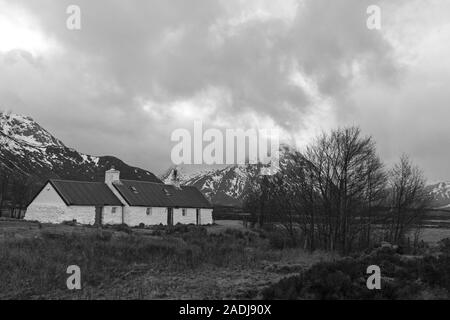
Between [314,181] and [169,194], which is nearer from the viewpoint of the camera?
[314,181]

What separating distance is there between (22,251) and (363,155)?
21570mm

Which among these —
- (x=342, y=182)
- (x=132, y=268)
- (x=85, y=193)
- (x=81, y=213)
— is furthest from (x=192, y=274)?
(x=85, y=193)

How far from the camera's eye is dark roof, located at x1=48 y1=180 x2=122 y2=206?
4212cm

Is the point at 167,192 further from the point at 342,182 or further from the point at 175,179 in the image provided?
the point at 342,182

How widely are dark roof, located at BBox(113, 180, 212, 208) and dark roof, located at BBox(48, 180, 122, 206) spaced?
1.21 m

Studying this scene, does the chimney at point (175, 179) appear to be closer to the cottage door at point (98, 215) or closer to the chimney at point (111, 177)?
the chimney at point (111, 177)

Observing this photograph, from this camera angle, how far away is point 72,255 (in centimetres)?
1905

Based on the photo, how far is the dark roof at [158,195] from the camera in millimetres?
47188

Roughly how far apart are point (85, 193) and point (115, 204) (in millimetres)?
2971

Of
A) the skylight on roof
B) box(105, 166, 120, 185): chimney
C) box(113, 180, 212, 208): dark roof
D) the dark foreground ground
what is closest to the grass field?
the dark foreground ground

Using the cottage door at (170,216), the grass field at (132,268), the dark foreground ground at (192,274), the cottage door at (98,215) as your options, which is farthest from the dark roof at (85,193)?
the dark foreground ground at (192,274)

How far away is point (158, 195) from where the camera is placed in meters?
50.6

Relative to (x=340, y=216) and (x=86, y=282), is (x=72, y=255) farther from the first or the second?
(x=340, y=216)
